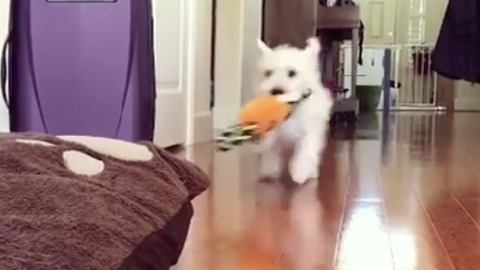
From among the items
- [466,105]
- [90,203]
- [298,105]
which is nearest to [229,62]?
[298,105]

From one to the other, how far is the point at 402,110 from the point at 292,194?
5.20 metres

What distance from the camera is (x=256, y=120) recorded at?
5.76ft

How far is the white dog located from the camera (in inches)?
77.9

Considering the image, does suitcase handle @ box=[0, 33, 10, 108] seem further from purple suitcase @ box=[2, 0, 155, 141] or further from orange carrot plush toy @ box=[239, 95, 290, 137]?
orange carrot plush toy @ box=[239, 95, 290, 137]

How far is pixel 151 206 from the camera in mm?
887

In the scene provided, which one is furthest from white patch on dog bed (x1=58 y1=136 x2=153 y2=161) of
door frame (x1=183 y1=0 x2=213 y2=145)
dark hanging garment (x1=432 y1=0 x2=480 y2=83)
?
dark hanging garment (x1=432 y1=0 x2=480 y2=83)

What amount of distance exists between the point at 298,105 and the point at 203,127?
124 centimetres

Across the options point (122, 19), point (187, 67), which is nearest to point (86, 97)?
point (122, 19)

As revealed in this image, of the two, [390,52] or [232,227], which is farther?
[390,52]

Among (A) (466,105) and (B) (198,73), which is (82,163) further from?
(A) (466,105)

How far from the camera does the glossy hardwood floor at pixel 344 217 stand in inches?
43.5

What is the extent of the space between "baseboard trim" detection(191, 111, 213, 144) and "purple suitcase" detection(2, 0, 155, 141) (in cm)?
125

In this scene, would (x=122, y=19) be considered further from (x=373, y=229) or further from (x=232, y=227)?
(x=373, y=229)

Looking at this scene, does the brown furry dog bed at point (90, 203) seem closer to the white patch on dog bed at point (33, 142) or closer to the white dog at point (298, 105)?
the white patch on dog bed at point (33, 142)
